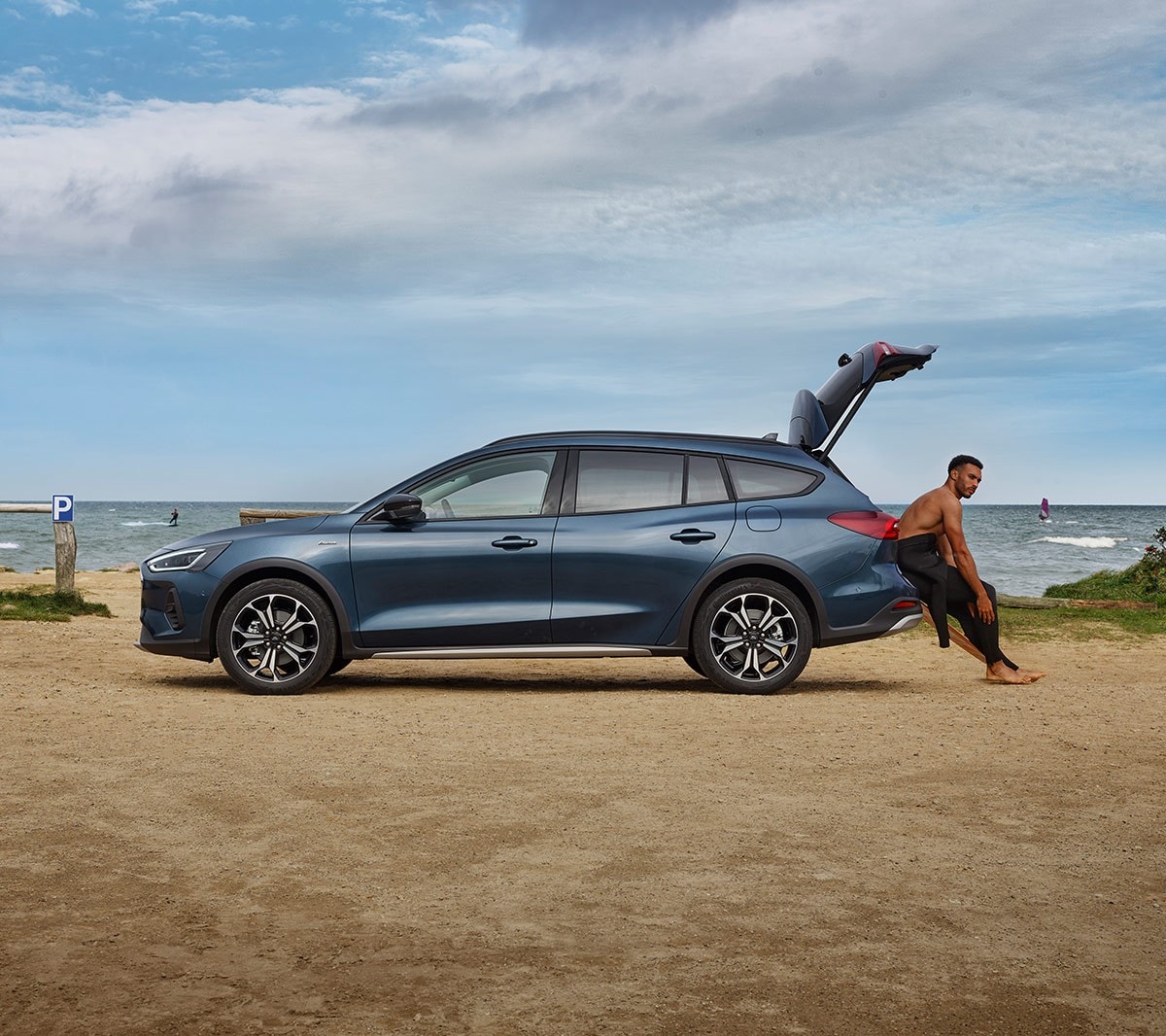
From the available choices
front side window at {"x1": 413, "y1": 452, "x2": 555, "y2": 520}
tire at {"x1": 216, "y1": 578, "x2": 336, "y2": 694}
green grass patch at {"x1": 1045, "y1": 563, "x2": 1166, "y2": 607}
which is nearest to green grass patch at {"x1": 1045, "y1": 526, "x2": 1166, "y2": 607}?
green grass patch at {"x1": 1045, "y1": 563, "x2": 1166, "y2": 607}

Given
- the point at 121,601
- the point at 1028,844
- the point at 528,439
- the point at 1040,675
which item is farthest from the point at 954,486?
the point at 121,601

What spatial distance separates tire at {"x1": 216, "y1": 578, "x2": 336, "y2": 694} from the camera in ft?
33.4

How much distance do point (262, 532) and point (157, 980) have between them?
664 centimetres

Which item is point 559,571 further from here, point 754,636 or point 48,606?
point 48,606

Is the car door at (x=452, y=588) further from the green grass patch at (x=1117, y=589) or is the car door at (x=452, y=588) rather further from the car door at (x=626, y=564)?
the green grass patch at (x=1117, y=589)

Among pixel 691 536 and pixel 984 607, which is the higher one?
pixel 691 536

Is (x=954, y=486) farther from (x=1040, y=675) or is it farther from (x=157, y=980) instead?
(x=157, y=980)

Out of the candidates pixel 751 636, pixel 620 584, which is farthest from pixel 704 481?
pixel 751 636

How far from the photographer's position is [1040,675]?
11.6 m

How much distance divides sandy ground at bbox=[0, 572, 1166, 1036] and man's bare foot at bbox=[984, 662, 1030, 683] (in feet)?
5.41

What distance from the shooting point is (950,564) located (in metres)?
11.4

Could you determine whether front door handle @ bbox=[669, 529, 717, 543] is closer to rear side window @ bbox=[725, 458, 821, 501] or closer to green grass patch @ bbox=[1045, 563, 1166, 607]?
rear side window @ bbox=[725, 458, 821, 501]

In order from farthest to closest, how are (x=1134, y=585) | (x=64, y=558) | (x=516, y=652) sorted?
(x=1134, y=585) → (x=64, y=558) → (x=516, y=652)

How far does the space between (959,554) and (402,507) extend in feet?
14.1
